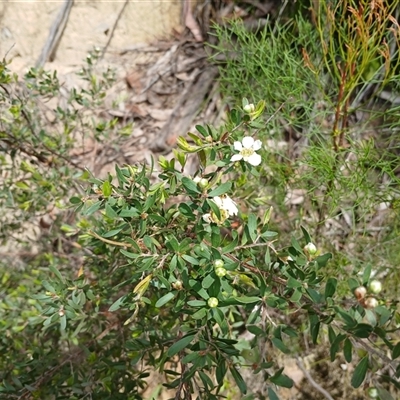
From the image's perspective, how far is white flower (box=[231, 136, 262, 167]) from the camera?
0.92 meters

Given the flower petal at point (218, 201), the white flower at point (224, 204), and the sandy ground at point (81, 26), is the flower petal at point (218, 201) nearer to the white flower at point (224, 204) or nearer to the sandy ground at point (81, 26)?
the white flower at point (224, 204)

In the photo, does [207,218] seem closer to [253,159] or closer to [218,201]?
[218,201]

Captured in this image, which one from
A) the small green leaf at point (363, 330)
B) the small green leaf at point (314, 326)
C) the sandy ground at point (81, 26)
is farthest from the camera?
the sandy ground at point (81, 26)

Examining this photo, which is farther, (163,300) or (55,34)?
(55,34)

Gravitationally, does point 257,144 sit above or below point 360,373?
above

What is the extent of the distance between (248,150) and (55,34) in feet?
6.14

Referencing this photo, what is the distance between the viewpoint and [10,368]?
1396 mm

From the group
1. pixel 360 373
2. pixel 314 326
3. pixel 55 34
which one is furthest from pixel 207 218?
pixel 55 34

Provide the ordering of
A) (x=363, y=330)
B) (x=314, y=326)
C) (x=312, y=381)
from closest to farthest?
1. (x=363, y=330)
2. (x=314, y=326)
3. (x=312, y=381)

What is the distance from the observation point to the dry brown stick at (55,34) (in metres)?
2.40

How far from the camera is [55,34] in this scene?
2430 mm

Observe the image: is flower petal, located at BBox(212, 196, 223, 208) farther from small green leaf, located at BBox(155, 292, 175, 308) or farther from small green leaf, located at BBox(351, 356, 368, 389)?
small green leaf, located at BBox(351, 356, 368, 389)

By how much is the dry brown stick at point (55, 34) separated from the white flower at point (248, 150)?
179cm

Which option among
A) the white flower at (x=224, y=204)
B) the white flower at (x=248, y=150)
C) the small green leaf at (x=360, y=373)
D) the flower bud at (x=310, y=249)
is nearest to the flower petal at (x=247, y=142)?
the white flower at (x=248, y=150)
